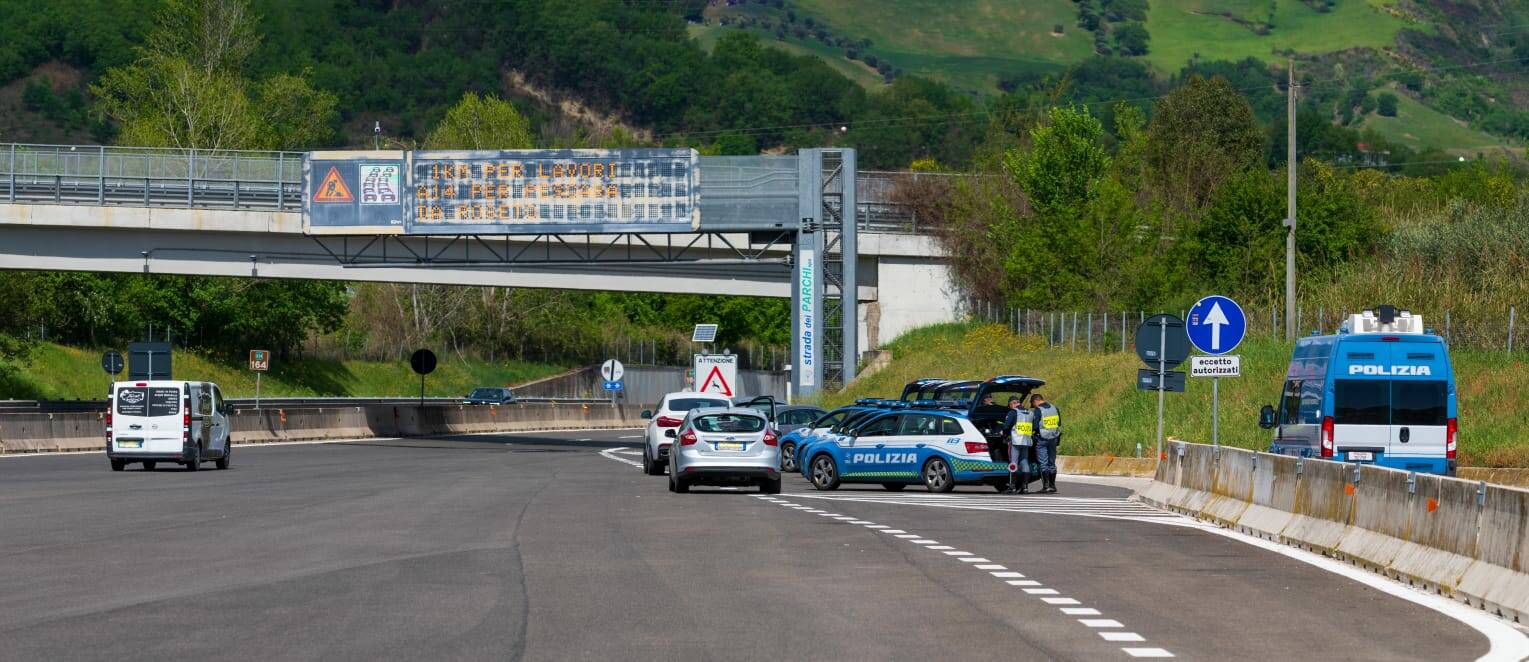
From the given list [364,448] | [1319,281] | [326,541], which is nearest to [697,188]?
[364,448]

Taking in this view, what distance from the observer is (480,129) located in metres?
112

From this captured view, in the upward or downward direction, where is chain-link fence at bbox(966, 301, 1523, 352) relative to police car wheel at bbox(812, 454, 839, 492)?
upward

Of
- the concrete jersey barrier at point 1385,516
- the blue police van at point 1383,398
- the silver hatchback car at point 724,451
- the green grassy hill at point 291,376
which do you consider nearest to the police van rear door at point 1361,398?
the blue police van at point 1383,398

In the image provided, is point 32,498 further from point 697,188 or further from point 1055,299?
point 1055,299

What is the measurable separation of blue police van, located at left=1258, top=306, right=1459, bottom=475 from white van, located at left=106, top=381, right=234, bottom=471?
856 inches

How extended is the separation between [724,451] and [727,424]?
49 cm

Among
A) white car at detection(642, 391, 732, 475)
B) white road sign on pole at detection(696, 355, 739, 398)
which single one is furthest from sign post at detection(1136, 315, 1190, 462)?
white road sign on pole at detection(696, 355, 739, 398)

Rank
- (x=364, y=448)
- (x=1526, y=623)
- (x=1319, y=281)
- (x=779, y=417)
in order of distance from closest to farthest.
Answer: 1. (x=1526, y=623)
2. (x=779, y=417)
3. (x=364, y=448)
4. (x=1319, y=281)

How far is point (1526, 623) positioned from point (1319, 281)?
57.0 meters

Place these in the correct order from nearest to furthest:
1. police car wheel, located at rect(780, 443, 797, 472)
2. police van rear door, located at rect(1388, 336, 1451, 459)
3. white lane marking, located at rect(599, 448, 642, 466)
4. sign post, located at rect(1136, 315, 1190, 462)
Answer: police van rear door, located at rect(1388, 336, 1451, 459)
sign post, located at rect(1136, 315, 1190, 462)
police car wheel, located at rect(780, 443, 797, 472)
white lane marking, located at rect(599, 448, 642, 466)

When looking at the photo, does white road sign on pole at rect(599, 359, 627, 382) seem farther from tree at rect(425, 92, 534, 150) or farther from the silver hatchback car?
tree at rect(425, 92, 534, 150)

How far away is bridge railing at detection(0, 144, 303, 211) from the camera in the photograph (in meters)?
58.9

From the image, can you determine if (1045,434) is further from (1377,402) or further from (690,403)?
(690,403)

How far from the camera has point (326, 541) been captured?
64.5 feet
